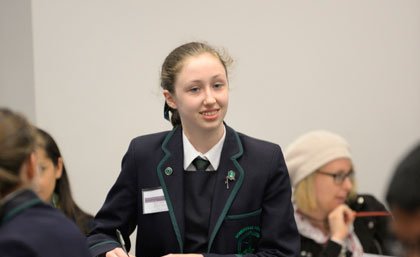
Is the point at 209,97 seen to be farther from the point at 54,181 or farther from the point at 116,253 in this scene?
the point at 54,181

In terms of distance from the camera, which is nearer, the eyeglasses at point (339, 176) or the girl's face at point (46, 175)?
the eyeglasses at point (339, 176)

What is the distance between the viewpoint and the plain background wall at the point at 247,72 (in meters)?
3.26

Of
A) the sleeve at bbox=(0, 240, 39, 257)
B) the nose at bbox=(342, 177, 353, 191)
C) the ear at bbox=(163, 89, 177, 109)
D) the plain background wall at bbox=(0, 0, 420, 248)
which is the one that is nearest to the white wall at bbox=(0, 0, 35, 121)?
the plain background wall at bbox=(0, 0, 420, 248)

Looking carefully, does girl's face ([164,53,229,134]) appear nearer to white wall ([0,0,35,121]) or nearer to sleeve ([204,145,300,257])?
sleeve ([204,145,300,257])

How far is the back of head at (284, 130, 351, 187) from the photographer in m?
2.32

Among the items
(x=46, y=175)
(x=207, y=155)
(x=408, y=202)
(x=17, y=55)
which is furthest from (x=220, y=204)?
(x=17, y=55)

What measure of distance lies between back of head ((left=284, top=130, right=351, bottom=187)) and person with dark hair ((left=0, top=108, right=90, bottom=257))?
99 cm

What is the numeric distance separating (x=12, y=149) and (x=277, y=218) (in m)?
0.93

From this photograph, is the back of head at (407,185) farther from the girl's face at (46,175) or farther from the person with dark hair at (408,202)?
the girl's face at (46,175)

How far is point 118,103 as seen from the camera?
12.6 feet

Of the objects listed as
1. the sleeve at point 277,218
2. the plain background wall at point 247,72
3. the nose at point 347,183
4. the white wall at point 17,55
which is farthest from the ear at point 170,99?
the white wall at point 17,55

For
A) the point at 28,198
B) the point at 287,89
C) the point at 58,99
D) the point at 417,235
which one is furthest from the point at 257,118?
the point at 417,235

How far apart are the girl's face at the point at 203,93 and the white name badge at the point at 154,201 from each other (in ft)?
0.85

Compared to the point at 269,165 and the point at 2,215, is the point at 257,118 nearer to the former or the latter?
the point at 269,165
